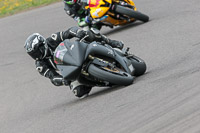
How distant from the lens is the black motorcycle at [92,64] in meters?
6.96

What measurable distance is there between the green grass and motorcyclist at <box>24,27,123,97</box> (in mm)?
11247

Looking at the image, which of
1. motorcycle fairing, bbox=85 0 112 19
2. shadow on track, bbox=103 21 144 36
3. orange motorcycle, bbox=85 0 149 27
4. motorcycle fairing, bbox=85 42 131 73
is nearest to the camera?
motorcycle fairing, bbox=85 42 131 73

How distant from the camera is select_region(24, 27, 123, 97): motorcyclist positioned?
7.72 m

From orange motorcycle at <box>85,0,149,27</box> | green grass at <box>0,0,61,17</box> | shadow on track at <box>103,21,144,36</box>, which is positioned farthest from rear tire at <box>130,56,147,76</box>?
green grass at <box>0,0,61,17</box>

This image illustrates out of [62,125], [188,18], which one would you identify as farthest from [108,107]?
[188,18]

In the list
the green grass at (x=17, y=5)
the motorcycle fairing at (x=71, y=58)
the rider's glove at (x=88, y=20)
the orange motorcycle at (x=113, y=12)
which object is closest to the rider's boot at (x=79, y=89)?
the motorcycle fairing at (x=71, y=58)

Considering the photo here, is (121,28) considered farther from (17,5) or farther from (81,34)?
(17,5)

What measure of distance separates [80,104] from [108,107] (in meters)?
1.08

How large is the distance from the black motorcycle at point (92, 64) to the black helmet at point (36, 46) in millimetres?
547

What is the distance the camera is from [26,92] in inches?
399

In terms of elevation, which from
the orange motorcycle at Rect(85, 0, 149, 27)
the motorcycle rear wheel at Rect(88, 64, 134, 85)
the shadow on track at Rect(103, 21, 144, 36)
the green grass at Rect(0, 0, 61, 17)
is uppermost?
the motorcycle rear wheel at Rect(88, 64, 134, 85)

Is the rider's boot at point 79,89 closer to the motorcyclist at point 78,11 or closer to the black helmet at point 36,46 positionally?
the black helmet at point 36,46

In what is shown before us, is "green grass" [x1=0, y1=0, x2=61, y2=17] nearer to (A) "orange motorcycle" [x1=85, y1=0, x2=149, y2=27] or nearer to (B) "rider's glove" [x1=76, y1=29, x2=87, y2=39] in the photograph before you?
(A) "orange motorcycle" [x1=85, y1=0, x2=149, y2=27]

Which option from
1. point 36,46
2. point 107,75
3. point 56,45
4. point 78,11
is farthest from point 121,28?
point 107,75
